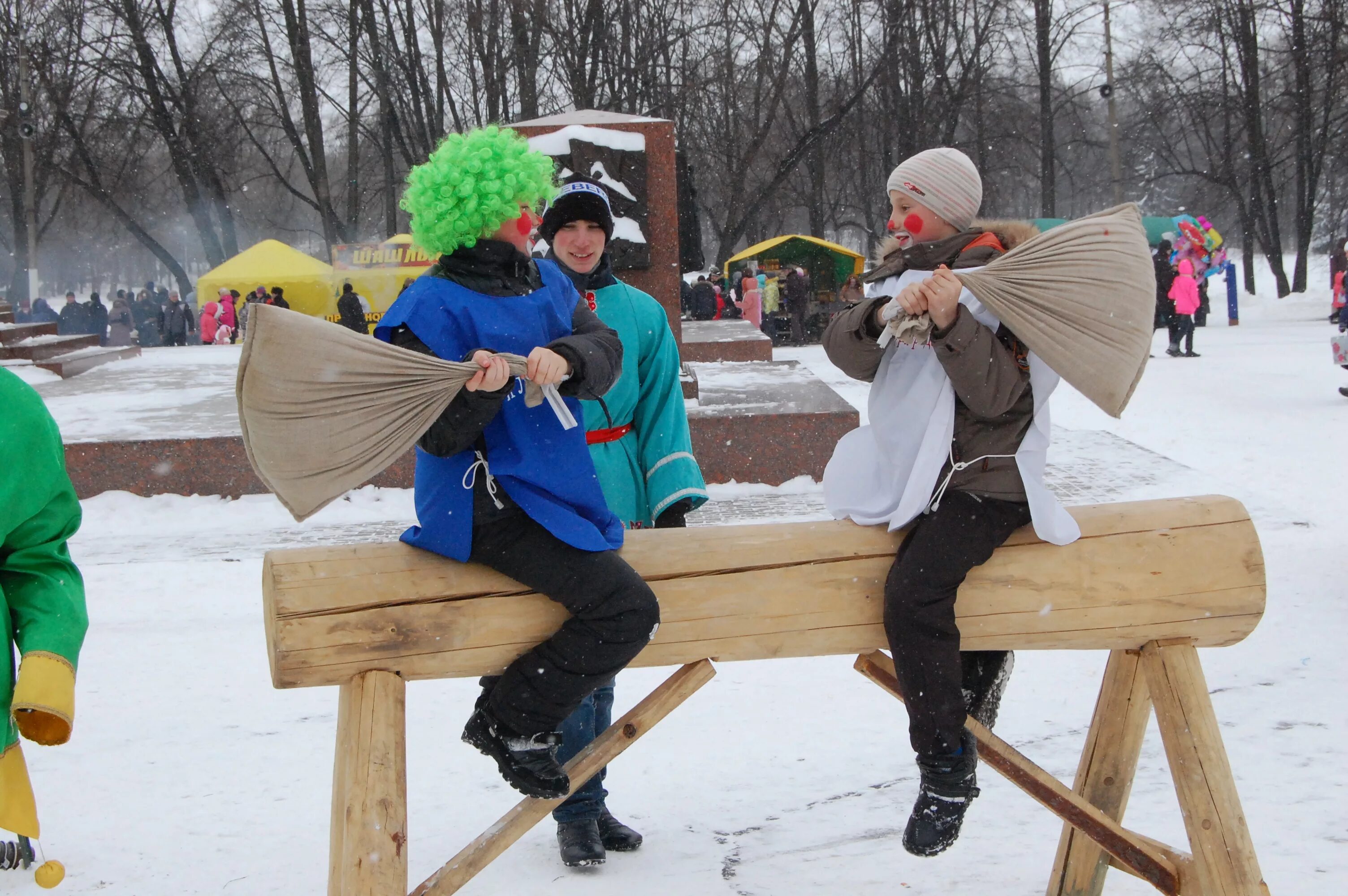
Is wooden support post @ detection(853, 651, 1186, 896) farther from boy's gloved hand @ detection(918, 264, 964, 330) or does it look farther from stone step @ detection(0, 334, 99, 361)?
stone step @ detection(0, 334, 99, 361)

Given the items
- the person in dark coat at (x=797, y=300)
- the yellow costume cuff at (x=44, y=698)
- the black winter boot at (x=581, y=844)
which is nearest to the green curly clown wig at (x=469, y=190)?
the yellow costume cuff at (x=44, y=698)

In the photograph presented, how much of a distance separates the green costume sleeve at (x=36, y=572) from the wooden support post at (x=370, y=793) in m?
0.53

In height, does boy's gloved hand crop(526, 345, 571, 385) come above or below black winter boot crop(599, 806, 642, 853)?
above

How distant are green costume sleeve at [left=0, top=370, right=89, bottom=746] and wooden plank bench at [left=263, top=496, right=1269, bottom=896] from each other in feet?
1.26

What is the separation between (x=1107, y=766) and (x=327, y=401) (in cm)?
201

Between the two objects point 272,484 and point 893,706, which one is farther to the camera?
point 893,706

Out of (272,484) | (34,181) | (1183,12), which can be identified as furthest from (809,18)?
(272,484)

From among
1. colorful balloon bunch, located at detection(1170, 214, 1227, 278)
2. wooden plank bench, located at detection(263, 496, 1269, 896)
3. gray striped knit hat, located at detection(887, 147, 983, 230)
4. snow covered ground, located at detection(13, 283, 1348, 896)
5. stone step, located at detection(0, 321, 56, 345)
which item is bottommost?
snow covered ground, located at detection(13, 283, 1348, 896)

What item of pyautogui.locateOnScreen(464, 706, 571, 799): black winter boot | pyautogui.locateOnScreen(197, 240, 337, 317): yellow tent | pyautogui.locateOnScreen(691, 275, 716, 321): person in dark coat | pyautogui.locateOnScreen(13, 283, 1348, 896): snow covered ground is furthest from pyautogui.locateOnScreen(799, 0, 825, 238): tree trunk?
pyautogui.locateOnScreen(464, 706, 571, 799): black winter boot

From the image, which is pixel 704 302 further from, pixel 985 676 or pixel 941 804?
pixel 941 804

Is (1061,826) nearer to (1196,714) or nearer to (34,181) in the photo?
(1196,714)

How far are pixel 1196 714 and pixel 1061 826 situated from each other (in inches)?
28.8

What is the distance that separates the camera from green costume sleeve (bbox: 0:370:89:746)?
218 cm

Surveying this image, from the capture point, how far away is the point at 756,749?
3838 mm
